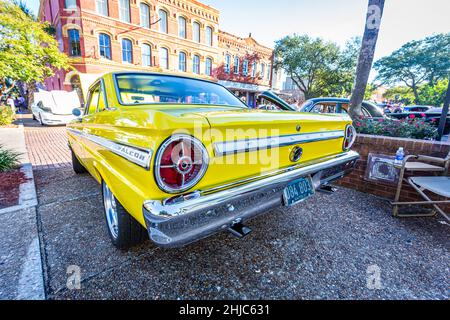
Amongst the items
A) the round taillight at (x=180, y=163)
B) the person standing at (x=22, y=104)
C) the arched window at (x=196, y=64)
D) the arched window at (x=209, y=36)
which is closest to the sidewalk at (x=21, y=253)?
the round taillight at (x=180, y=163)

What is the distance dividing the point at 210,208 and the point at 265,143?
25.3 inches

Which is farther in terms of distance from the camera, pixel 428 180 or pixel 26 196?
pixel 26 196

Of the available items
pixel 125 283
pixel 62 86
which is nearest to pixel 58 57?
pixel 62 86

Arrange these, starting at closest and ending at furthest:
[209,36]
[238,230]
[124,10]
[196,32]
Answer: [238,230]
[124,10]
[196,32]
[209,36]

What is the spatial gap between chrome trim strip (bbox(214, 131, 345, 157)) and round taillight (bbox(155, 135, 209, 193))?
0.41 ft

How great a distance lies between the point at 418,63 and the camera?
27172mm

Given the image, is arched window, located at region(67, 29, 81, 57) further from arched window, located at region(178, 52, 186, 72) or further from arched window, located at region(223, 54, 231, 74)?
arched window, located at region(223, 54, 231, 74)

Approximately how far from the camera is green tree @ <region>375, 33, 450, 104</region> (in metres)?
25.6

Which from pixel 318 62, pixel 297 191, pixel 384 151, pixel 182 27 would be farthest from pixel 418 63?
pixel 297 191

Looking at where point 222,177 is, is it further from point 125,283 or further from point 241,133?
point 125,283

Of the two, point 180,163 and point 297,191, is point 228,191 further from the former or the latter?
point 297,191

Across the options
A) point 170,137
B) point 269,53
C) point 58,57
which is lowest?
point 170,137

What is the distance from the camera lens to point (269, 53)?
89.6 feet
